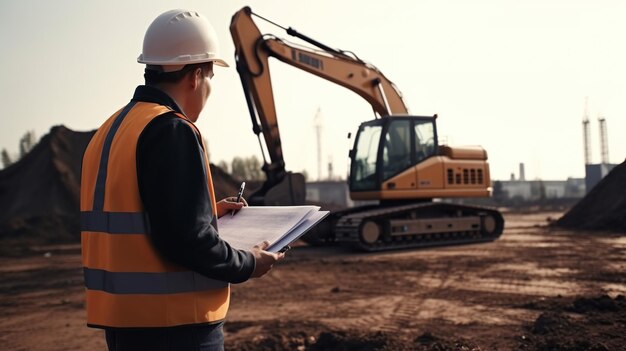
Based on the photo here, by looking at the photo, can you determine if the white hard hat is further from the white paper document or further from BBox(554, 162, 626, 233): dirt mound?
BBox(554, 162, 626, 233): dirt mound

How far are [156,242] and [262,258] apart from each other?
1.23 feet

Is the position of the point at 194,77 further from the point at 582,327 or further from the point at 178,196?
the point at 582,327

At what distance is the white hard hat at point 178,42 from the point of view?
1.98 metres

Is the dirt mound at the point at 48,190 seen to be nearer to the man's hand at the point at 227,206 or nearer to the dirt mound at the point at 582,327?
the dirt mound at the point at 582,327

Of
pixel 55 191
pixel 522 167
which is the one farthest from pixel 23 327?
pixel 522 167

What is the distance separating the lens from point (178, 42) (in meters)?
1.98

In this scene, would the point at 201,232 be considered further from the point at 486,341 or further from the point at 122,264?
the point at 486,341

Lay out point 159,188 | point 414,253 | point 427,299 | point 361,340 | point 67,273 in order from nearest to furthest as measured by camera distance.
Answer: point 159,188
point 361,340
point 427,299
point 67,273
point 414,253

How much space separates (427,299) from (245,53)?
320 inches

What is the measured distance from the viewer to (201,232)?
5.70 ft

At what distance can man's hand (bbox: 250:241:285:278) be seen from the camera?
1.95m

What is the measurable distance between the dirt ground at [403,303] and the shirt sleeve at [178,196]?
3283mm

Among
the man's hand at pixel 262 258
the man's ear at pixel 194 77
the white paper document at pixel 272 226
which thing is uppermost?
the man's ear at pixel 194 77

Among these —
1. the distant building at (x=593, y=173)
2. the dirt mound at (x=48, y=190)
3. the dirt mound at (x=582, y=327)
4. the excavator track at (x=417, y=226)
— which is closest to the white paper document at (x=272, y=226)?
the dirt mound at (x=582, y=327)
